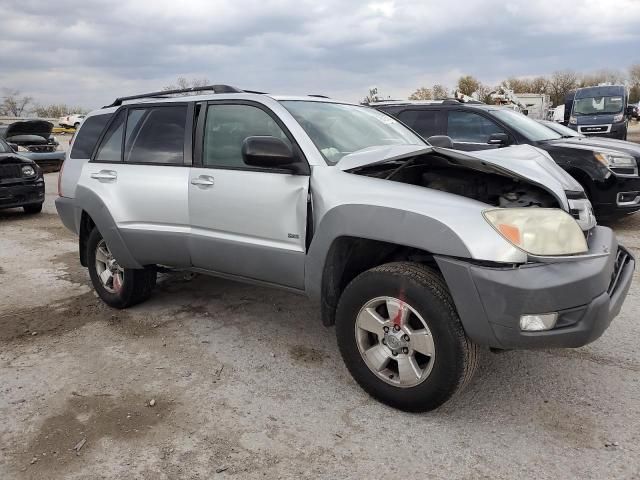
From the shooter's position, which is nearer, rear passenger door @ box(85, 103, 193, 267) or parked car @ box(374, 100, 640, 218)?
rear passenger door @ box(85, 103, 193, 267)

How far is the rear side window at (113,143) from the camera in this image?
14.7 ft

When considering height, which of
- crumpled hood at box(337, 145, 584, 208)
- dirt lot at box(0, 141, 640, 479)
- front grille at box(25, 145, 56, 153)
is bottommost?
dirt lot at box(0, 141, 640, 479)

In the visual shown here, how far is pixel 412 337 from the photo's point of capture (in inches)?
109

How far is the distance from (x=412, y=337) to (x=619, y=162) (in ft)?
18.1

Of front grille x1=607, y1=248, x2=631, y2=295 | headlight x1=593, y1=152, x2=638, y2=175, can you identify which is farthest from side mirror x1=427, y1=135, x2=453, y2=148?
headlight x1=593, y1=152, x2=638, y2=175

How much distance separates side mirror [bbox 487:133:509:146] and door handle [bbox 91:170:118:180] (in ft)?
15.6

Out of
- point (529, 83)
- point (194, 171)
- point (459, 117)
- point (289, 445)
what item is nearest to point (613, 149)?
point (459, 117)

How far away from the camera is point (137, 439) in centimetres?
272

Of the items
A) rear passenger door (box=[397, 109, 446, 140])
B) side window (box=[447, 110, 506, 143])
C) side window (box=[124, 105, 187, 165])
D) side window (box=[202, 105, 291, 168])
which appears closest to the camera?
side window (box=[202, 105, 291, 168])

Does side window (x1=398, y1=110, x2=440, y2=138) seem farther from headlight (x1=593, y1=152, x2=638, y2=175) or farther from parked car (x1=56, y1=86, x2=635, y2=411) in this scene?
parked car (x1=56, y1=86, x2=635, y2=411)

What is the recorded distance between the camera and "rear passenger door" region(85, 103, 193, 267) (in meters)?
3.94

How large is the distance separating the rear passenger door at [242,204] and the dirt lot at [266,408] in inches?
25.5

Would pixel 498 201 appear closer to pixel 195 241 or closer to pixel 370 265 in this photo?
pixel 370 265

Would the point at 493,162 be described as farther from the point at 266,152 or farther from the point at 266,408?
the point at 266,408
